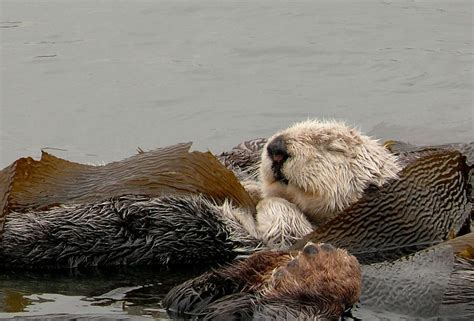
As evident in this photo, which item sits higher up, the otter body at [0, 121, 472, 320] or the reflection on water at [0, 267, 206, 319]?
the otter body at [0, 121, 472, 320]

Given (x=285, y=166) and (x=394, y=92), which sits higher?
(x=285, y=166)

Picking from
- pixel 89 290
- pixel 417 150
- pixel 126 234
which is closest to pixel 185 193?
pixel 126 234

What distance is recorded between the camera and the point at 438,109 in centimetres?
804

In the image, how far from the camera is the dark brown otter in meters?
3.68

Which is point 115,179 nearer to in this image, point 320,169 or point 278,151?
point 278,151

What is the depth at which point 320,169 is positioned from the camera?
4.65m

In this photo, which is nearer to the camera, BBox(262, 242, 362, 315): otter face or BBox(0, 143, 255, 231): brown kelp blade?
BBox(262, 242, 362, 315): otter face

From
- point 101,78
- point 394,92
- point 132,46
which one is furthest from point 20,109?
point 394,92

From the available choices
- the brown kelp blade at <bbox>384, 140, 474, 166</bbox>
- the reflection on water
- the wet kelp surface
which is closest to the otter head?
the wet kelp surface

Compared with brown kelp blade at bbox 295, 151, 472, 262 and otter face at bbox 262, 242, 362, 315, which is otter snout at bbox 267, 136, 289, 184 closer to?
brown kelp blade at bbox 295, 151, 472, 262

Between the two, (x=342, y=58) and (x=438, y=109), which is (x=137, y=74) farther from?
(x=438, y=109)

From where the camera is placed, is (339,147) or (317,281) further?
(339,147)

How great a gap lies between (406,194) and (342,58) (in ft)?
15.7

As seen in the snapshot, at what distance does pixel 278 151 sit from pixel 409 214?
0.63 metres
